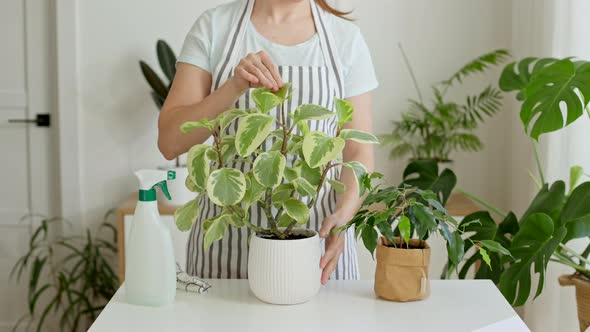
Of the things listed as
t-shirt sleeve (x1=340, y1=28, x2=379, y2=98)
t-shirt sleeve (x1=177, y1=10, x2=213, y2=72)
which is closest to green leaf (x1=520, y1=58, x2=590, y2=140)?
t-shirt sleeve (x1=340, y1=28, x2=379, y2=98)

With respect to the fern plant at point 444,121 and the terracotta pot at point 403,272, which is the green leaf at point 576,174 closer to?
the fern plant at point 444,121

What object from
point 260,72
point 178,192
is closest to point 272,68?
point 260,72

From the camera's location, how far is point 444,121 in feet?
9.42

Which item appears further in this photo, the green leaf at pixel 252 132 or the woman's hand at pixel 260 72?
the woman's hand at pixel 260 72

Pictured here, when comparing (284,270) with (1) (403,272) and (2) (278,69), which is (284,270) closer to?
(1) (403,272)

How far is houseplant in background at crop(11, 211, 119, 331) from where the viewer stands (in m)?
3.05

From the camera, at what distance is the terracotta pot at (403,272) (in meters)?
1.24

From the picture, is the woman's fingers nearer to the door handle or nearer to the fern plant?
the fern plant

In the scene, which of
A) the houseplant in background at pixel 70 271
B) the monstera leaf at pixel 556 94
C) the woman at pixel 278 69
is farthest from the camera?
the houseplant in background at pixel 70 271

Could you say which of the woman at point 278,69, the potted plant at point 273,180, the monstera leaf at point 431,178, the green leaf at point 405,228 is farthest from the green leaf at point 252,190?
the monstera leaf at point 431,178

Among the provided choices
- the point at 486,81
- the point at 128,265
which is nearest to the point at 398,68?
the point at 486,81

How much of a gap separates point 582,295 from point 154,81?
1.75 m

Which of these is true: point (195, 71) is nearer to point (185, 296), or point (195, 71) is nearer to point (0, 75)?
point (185, 296)

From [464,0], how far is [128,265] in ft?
7.25
